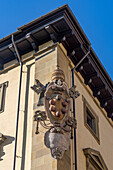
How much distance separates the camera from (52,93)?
17.8 metres

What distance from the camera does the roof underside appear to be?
2081cm

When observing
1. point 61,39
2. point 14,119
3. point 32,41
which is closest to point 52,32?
point 61,39

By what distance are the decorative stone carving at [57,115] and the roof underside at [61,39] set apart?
321 cm

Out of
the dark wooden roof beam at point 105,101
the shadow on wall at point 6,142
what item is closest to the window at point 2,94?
the shadow on wall at point 6,142

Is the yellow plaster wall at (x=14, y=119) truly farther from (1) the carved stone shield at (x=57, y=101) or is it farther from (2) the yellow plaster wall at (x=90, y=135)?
(2) the yellow plaster wall at (x=90, y=135)

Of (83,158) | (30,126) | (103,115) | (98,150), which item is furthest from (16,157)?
(103,115)

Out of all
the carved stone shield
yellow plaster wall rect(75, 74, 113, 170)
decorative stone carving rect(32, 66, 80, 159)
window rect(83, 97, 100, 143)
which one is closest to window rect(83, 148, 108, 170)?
yellow plaster wall rect(75, 74, 113, 170)

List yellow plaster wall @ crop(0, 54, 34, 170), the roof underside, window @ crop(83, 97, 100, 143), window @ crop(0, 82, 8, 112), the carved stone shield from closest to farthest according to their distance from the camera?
the carved stone shield → yellow plaster wall @ crop(0, 54, 34, 170) → window @ crop(0, 82, 8, 112) → the roof underside → window @ crop(83, 97, 100, 143)

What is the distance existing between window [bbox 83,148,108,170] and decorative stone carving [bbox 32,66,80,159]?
2.17 metres

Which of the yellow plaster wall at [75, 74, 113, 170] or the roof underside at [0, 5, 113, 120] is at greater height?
the roof underside at [0, 5, 113, 120]

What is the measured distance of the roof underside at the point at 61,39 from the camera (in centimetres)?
2081

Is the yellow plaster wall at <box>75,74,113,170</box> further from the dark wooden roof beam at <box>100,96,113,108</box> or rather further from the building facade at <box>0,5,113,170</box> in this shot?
the dark wooden roof beam at <box>100,96,113,108</box>

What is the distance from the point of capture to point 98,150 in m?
21.9

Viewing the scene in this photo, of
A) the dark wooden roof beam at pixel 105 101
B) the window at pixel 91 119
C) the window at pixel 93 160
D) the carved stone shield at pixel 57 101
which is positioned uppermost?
the dark wooden roof beam at pixel 105 101
